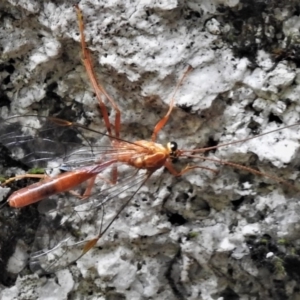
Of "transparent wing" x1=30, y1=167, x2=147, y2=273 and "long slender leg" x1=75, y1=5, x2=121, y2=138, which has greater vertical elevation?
"long slender leg" x1=75, y1=5, x2=121, y2=138

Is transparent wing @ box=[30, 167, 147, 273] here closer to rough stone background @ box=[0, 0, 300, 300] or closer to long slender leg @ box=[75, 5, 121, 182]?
rough stone background @ box=[0, 0, 300, 300]

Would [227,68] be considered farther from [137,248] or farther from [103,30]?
[137,248]

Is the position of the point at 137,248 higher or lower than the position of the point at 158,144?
lower

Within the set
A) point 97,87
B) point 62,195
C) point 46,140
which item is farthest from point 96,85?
point 62,195

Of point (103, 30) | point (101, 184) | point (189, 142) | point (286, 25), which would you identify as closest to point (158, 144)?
point (189, 142)

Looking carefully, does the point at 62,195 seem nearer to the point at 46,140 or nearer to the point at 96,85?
the point at 46,140

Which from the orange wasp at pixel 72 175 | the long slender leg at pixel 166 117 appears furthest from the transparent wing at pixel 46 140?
the long slender leg at pixel 166 117

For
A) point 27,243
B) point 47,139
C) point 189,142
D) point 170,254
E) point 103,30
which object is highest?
point 103,30

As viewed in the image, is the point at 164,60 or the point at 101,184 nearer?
the point at 164,60

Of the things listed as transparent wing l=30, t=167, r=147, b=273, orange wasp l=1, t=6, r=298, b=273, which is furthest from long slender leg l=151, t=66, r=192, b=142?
transparent wing l=30, t=167, r=147, b=273
